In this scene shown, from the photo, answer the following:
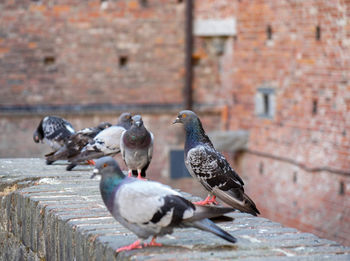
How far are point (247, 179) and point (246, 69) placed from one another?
6.59 ft

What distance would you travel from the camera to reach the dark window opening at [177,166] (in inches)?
622

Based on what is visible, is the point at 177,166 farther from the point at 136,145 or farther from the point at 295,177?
the point at 136,145

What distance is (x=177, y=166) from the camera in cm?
1580

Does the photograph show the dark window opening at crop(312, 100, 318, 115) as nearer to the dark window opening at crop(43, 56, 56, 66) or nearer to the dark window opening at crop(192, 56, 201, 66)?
the dark window opening at crop(192, 56, 201, 66)

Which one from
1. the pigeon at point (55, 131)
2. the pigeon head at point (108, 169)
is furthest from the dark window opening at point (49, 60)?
the pigeon head at point (108, 169)

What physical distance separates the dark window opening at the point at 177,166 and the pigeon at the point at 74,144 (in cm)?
875

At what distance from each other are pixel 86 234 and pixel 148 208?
522 mm

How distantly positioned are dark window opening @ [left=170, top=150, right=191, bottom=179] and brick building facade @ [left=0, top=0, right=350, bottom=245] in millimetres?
128

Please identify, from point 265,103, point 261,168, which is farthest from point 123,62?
point 261,168

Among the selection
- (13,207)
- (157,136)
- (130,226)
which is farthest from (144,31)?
(130,226)

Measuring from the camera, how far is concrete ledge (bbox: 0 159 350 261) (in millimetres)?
3777

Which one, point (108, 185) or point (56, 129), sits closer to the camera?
point (108, 185)

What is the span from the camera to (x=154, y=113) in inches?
620

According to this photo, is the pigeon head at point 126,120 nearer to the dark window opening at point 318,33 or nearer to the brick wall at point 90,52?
the dark window opening at point 318,33
